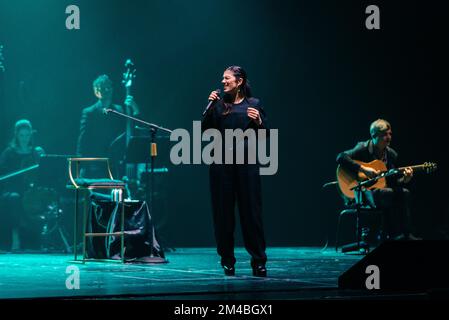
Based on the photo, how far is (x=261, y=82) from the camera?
1152 cm

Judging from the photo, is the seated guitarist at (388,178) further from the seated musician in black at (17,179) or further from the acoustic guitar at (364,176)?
the seated musician in black at (17,179)

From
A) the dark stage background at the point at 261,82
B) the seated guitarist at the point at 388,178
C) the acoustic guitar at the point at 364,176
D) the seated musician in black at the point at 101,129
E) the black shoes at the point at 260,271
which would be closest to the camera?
the black shoes at the point at 260,271

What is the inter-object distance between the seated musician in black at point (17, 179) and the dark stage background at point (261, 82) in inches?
28.2

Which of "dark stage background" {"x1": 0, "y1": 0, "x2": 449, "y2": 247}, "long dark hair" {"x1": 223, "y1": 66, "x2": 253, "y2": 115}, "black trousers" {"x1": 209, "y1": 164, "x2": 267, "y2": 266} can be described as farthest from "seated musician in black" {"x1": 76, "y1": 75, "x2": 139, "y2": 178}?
"black trousers" {"x1": 209, "y1": 164, "x2": 267, "y2": 266}

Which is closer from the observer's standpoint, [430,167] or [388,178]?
[430,167]

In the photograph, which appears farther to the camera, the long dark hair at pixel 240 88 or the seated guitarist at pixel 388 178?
the seated guitarist at pixel 388 178

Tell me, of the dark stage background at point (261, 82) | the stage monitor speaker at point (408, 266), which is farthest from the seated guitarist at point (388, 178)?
the stage monitor speaker at point (408, 266)

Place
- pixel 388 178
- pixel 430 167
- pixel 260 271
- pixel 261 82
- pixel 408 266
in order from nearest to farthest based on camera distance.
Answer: pixel 408 266
pixel 260 271
pixel 430 167
pixel 388 178
pixel 261 82

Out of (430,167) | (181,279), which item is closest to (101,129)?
(430,167)

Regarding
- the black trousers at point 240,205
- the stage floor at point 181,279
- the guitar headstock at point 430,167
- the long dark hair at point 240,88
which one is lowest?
the stage floor at point 181,279

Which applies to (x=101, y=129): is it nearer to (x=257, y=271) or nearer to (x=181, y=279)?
(x=257, y=271)

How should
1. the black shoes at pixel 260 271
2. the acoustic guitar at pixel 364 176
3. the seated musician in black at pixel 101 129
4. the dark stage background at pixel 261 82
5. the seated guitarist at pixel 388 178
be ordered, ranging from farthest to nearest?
the dark stage background at pixel 261 82 < the seated musician in black at pixel 101 129 < the acoustic guitar at pixel 364 176 < the seated guitarist at pixel 388 178 < the black shoes at pixel 260 271

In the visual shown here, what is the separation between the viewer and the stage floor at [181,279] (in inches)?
205

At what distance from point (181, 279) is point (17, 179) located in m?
5.21
